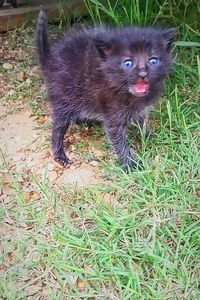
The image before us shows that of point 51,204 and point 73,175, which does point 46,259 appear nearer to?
point 51,204

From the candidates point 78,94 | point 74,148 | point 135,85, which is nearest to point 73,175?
point 74,148

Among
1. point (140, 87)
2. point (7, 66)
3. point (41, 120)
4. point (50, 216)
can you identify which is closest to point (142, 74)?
point (140, 87)

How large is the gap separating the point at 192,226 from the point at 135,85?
29.6 inches

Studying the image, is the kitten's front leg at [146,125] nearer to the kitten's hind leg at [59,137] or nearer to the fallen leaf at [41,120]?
the kitten's hind leg at [59,137]

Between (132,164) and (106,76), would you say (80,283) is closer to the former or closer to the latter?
(132,164)

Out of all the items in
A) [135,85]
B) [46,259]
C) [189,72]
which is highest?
[135,85]

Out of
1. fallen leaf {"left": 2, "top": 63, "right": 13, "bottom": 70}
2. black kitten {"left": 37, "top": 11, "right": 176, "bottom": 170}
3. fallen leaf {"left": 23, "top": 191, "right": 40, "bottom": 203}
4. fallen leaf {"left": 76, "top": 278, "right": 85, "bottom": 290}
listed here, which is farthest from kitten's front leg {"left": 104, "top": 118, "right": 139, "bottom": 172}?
fallen leaf {"left": 2, "top": 63, "right": 13, "bottom": 70}

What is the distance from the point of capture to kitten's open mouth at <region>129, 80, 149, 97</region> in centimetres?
284

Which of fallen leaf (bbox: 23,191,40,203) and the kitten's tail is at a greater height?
the kitten's tail

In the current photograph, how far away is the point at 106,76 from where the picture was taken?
9.66ft

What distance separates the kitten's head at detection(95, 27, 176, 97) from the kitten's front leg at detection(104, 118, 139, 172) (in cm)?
28

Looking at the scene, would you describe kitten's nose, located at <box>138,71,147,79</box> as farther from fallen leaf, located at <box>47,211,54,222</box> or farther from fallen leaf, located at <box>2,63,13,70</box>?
fallen leaf, located at <box>2,63,13,70</box>

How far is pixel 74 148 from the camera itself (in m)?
3.40

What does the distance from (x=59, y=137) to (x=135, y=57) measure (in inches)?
29.2
